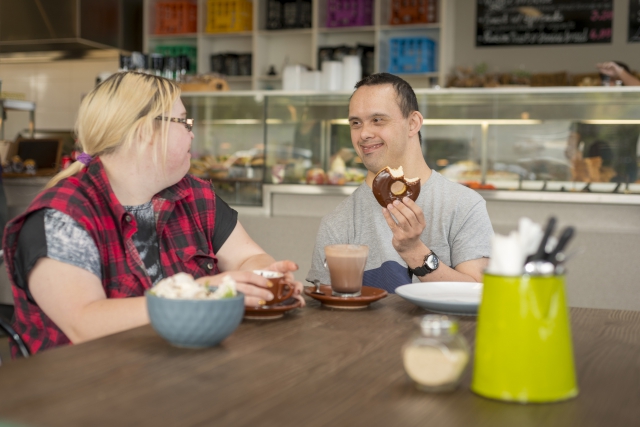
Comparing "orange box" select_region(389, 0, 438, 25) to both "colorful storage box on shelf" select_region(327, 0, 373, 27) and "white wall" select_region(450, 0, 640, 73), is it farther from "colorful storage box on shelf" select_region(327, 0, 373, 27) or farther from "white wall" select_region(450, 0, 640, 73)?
"white wall" select_region(450, 0, 640, 73)

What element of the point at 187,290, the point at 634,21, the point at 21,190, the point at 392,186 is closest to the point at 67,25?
the point at 21,190

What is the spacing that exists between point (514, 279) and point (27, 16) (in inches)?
280

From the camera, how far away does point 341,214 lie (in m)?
2.21

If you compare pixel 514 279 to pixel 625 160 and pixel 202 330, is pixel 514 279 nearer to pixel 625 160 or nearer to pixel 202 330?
pixel 202 330

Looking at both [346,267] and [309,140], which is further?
[309,140]

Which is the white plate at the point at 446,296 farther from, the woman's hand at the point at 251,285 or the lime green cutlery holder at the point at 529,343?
the lime green cutlery holder at the point at 529,343

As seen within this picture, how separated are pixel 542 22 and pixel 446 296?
18.4 ft

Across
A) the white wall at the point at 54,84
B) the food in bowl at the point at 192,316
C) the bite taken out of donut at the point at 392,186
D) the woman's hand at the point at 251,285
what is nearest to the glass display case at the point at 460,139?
the bite taken out of donut at the point at 392,186

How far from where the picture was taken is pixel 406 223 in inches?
70.7

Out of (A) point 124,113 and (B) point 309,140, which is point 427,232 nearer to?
(A) point 124,113

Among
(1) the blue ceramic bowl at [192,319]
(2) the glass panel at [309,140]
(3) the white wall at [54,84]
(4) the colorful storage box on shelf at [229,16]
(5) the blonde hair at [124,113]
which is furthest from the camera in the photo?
(3) the white wall at [54,84]

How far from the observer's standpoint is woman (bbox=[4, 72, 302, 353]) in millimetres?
1334

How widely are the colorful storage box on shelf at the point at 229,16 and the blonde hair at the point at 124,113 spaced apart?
17.9 feet

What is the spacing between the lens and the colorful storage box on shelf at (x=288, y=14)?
670cm
